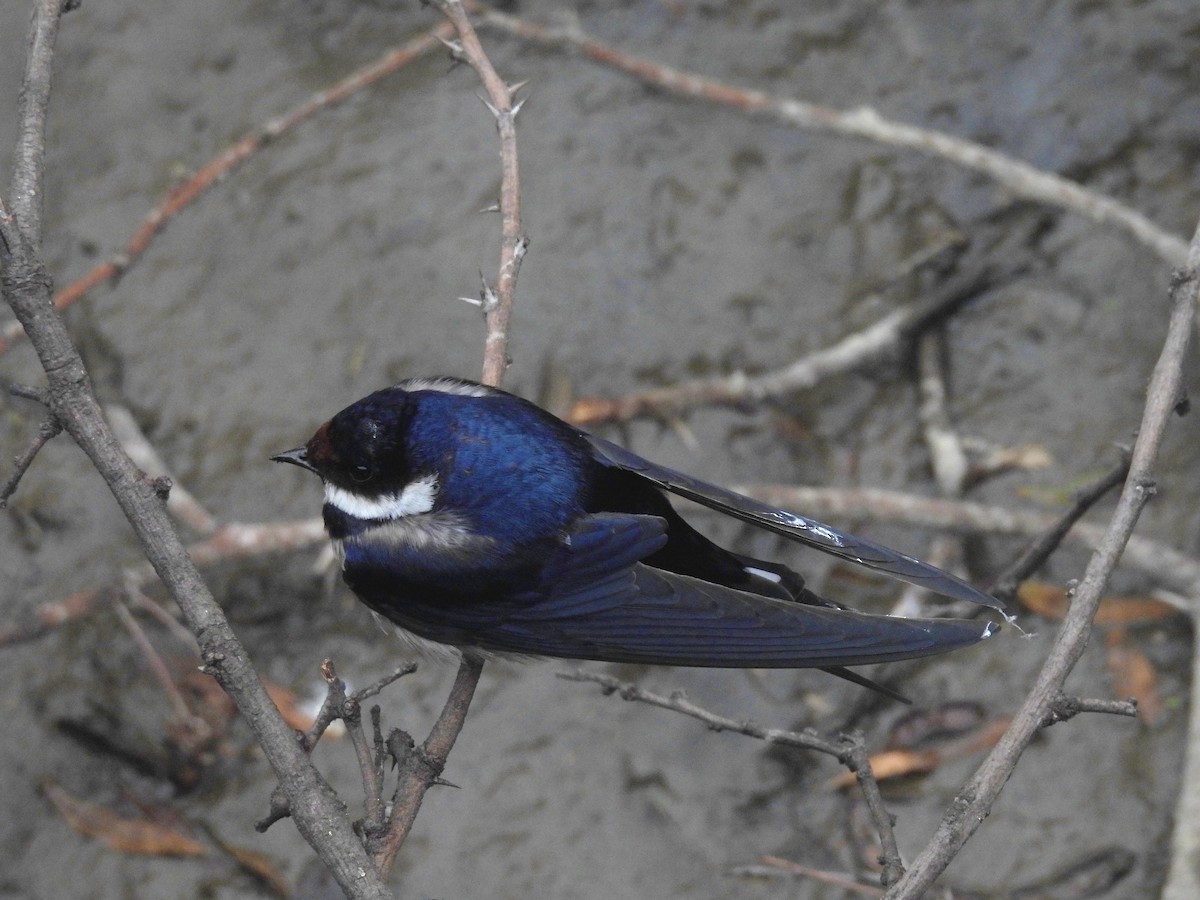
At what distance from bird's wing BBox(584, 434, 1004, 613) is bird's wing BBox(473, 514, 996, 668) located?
0.09 m

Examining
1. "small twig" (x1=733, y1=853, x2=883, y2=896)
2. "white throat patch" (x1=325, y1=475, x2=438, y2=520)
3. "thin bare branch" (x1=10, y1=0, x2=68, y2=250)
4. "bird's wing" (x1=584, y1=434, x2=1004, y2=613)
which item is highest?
"thin bare branch" (x1=10, y1=0, x2=68, y2=250)

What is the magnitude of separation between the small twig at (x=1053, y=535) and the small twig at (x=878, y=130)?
1.18 m

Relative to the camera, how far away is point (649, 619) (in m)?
2.17

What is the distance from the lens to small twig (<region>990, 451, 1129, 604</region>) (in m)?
2.13

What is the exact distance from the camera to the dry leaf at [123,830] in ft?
9.48

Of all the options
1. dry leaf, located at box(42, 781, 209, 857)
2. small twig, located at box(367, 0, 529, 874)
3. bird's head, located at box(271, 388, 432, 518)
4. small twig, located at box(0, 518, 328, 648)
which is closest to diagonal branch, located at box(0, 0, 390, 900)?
small twig, located at box(367, 0, 529, 874)

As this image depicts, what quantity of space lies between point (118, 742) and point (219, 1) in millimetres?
2348

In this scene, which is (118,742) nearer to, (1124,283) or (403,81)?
(403,81)

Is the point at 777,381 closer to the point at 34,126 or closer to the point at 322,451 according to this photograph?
the point at 322,451

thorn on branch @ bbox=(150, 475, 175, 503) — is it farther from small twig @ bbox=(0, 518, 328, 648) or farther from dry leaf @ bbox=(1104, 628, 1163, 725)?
dry leaf @ bbox=(1104, 628, 1163, 725)

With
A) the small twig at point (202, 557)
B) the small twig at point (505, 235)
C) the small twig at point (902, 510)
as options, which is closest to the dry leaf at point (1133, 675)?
the small twig at point (902, 510)

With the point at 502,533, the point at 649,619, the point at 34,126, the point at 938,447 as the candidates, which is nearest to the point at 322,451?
the point at 502,533

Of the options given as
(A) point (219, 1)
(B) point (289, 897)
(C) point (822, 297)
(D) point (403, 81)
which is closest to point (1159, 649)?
(C) point (822, 297)

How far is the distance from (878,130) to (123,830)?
249cm
